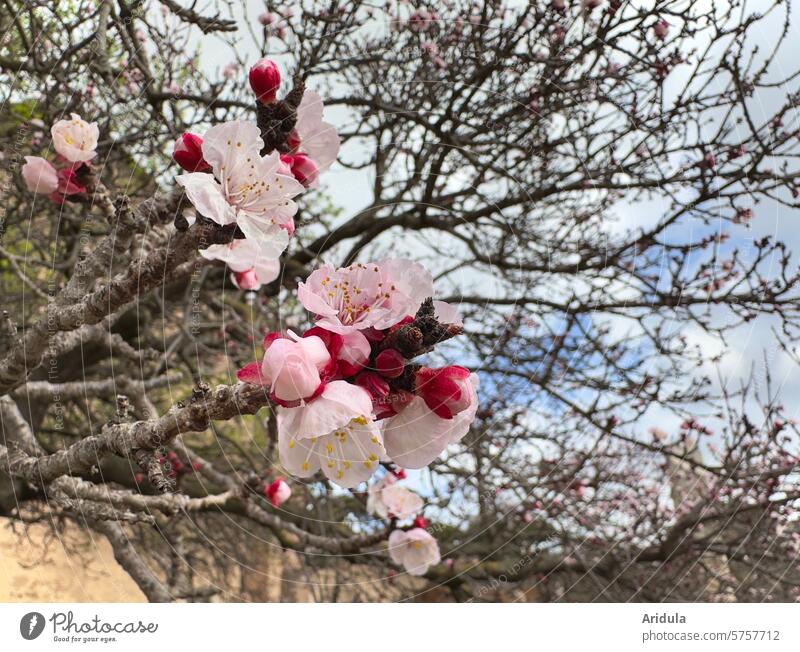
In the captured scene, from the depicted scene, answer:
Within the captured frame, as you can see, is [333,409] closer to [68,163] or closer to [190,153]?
[190,153]

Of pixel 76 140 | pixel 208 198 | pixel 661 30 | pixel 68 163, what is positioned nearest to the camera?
pixel 208 198

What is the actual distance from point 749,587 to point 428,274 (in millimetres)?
2335

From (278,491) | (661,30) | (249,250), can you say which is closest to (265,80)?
(249,250)

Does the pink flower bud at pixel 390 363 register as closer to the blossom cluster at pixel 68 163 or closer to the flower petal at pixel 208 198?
the flower petal at pixel 208 198

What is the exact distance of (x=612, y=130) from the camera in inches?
67.1

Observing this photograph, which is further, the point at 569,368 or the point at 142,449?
the point at 569,368

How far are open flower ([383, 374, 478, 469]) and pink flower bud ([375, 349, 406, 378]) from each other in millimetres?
46

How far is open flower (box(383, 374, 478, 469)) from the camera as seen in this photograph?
26.2 inches

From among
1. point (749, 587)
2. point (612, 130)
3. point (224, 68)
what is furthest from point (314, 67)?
point (749, 587)

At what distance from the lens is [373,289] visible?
66 cm

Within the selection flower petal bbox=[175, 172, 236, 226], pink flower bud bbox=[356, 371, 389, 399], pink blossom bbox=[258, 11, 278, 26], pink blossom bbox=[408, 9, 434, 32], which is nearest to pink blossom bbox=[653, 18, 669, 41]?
pink blossom bbox=[408, 9, 434, 32]

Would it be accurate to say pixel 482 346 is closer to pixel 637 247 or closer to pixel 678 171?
pixel 637 247

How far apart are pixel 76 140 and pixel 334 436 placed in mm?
832

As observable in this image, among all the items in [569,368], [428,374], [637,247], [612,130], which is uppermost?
[612,130]
